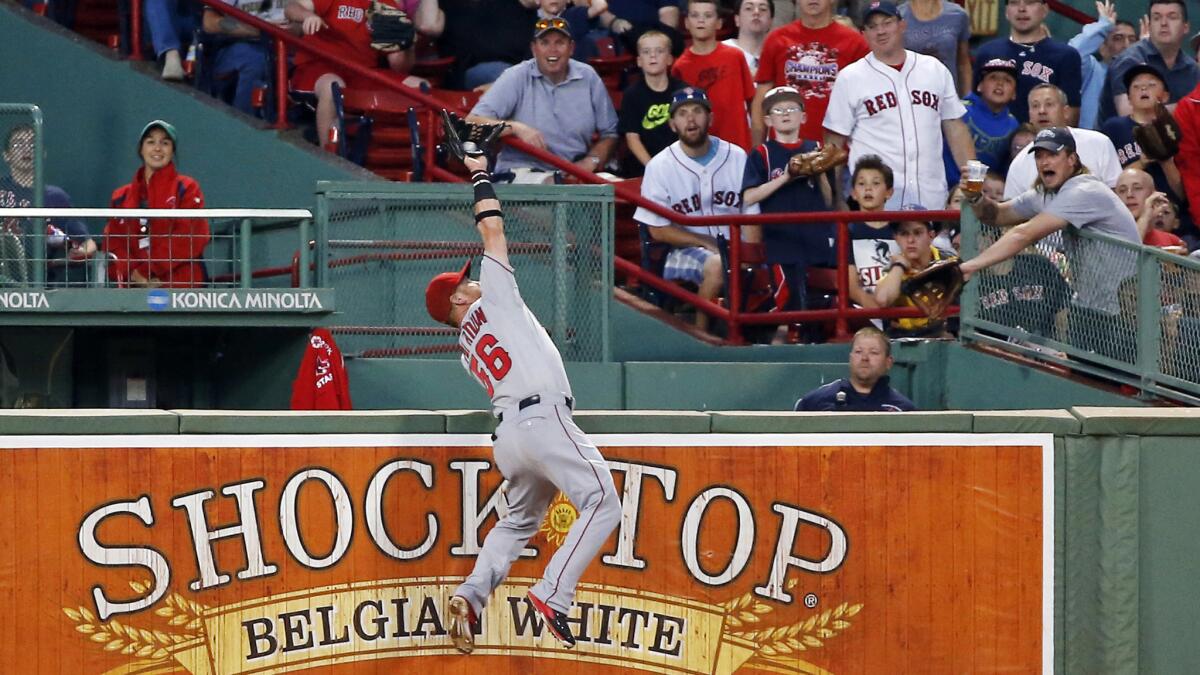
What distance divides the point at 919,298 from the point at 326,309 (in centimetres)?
347

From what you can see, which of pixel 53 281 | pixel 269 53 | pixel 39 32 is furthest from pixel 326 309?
pixel 39 32

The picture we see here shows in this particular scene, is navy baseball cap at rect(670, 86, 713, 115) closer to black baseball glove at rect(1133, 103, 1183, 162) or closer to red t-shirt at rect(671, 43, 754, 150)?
red t-shirt at rect(671, 43, 754, 150)

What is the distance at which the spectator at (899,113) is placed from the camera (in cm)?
1343

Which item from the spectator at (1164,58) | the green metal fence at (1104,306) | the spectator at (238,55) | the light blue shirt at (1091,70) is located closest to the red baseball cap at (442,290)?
the green metal fence at (1104,306)

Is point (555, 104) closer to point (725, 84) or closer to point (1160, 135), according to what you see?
point (725, 84)

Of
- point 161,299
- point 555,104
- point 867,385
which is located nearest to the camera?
point 867,385

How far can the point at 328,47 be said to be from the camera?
14508 mm

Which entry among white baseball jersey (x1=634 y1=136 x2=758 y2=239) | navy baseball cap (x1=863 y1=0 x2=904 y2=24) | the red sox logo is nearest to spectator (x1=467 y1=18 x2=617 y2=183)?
white baseball jersey (x1=634 y1=136 x2=758 y2=239)

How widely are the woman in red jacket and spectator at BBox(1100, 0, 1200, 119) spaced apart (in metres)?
6.61

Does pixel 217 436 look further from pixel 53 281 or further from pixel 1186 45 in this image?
pixel 1186 45

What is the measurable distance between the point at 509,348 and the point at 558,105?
5318 millimetres

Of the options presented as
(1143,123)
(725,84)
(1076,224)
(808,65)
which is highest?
(808,65)

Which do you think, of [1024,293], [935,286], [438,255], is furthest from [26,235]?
[1024,293]

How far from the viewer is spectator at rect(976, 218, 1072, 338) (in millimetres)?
11891
